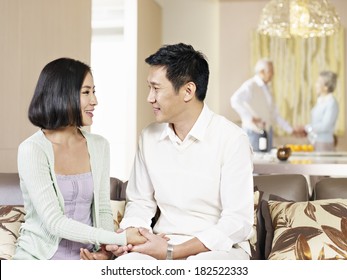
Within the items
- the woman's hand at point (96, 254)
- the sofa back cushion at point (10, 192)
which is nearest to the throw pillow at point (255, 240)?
the woman's hand at point (96, 254)

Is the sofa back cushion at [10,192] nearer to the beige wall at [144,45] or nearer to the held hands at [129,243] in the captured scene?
the held hands at [129,243]

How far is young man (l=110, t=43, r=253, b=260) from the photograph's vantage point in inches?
83.7

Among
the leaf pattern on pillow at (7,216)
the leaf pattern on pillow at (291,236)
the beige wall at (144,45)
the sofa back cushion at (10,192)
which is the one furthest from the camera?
the beige wall at (144,45)

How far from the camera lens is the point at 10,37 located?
390cm

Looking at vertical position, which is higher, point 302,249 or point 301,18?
point 301,18

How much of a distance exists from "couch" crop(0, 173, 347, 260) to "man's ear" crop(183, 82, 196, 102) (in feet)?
1.88

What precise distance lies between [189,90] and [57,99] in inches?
19.1

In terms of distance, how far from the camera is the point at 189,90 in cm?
222

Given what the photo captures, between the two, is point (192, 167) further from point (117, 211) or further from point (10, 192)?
point (10, 192)

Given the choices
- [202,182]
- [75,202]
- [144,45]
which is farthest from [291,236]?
[144,45]

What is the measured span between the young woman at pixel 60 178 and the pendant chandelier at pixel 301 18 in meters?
3.94

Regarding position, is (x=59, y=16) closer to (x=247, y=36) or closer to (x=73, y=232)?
(x=73, y=232)

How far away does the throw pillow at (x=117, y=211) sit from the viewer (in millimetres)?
2496

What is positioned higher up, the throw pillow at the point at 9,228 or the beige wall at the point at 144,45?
the beige wall at the point at 144,45
